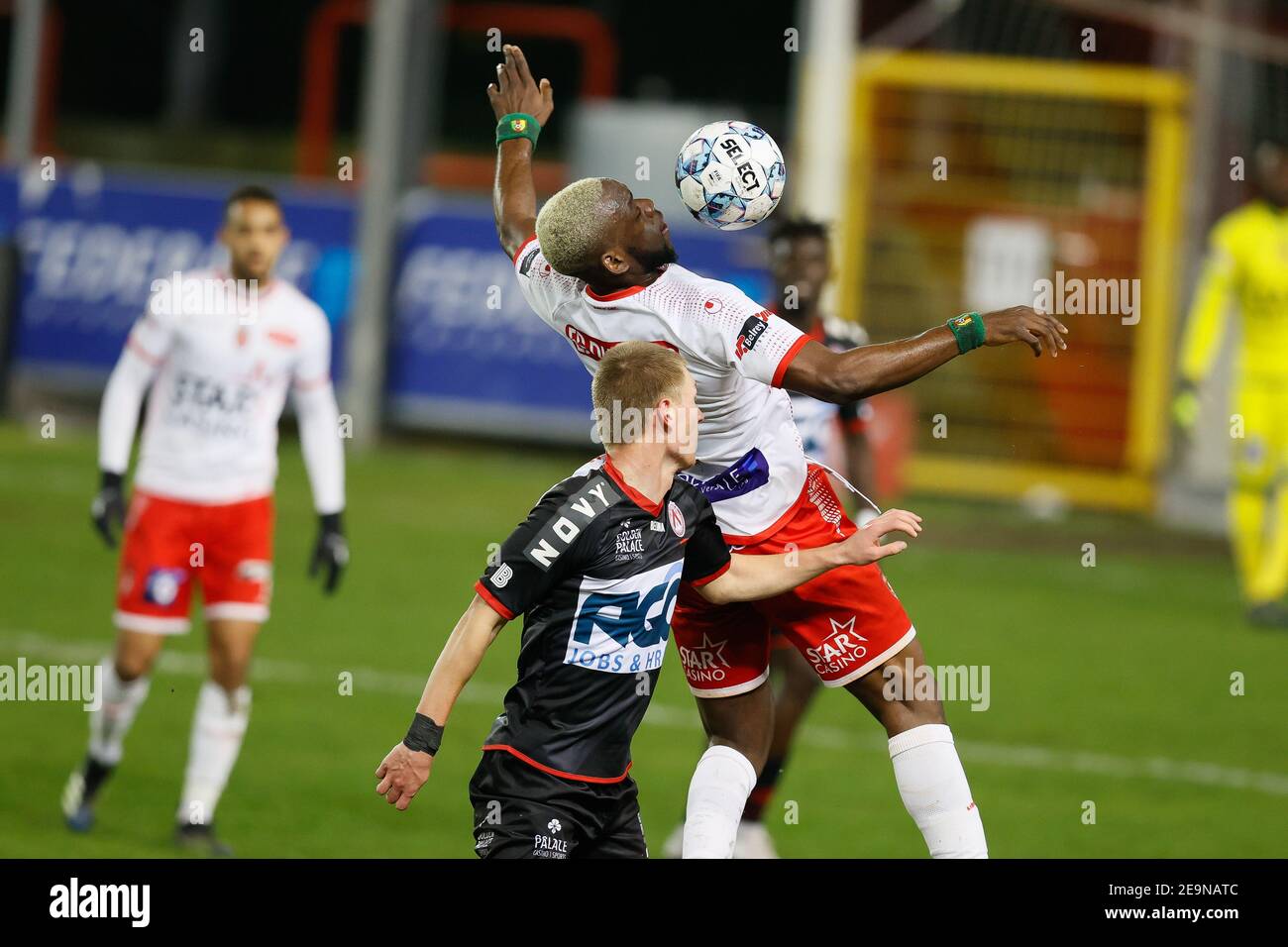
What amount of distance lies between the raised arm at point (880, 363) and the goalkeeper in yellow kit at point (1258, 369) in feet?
24.5

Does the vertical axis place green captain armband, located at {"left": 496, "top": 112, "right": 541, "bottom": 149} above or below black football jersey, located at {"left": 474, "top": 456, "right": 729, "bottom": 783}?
above

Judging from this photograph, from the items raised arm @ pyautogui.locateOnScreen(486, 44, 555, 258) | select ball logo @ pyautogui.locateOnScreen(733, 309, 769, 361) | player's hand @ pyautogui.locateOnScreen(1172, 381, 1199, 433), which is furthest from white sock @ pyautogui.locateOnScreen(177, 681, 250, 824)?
player's hand @ pyautogui.locateOnScreen(1172, 381, 1199, 433)

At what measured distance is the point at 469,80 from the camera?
32000mm

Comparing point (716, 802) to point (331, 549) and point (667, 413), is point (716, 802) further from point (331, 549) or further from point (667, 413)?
point (331, 549)

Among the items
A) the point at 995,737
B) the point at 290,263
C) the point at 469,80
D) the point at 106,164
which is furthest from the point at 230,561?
the point at 469,80

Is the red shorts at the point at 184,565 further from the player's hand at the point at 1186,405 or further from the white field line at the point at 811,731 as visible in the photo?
the player's hand at the point at 1186,405

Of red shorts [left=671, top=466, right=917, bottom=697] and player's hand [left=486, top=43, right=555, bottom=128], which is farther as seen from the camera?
player's hand [left=486, top=43, right=555, bottom=128]

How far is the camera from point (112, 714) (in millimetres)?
7398

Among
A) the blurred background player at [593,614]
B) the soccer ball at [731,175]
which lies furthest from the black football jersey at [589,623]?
the soccer ball at [731,175]

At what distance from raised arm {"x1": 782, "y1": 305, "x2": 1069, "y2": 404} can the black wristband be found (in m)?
1.29

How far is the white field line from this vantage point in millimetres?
8773

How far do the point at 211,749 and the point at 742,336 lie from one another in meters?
3.06

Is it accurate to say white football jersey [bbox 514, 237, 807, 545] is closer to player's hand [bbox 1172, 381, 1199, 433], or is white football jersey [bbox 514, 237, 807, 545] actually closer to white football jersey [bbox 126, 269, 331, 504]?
white football jersey [bbox 126, 269, 331, 504]

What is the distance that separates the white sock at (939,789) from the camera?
5785mm
